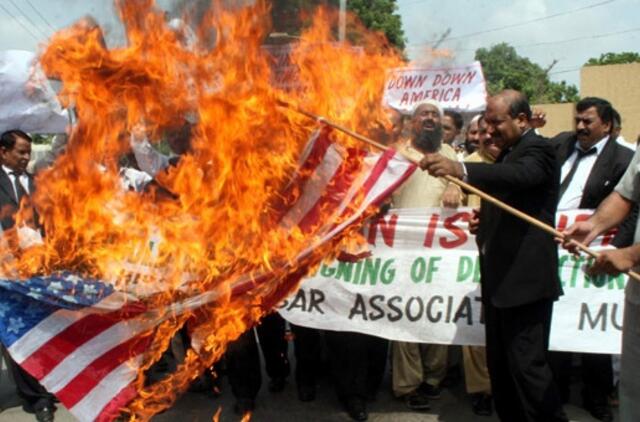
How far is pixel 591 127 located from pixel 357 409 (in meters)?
2.78

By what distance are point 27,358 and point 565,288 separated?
11.9ft

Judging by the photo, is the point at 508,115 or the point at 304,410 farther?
the point at 304,410

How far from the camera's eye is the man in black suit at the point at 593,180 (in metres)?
4.96

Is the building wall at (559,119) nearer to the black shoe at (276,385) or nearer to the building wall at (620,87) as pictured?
the building wall at (620,87)

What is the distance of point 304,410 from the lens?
5.11 metres

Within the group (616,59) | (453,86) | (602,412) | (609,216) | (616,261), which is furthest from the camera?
(616,59)

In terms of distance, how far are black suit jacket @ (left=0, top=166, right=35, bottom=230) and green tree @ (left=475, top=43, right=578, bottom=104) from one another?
50.2m

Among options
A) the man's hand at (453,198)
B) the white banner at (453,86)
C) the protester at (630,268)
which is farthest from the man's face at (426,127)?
the white banner at (453,86)

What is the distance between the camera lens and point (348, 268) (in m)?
5.28

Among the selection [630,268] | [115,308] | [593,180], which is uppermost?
[593,180]

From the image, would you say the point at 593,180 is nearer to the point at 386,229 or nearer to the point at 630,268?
the point at 386,229

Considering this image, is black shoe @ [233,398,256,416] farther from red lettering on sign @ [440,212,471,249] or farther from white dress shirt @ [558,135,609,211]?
white dress shirt @ [558,135,609,211]

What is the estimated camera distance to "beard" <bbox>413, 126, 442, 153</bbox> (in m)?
5.72

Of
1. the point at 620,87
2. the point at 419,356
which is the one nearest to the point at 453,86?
the point at 419,356
